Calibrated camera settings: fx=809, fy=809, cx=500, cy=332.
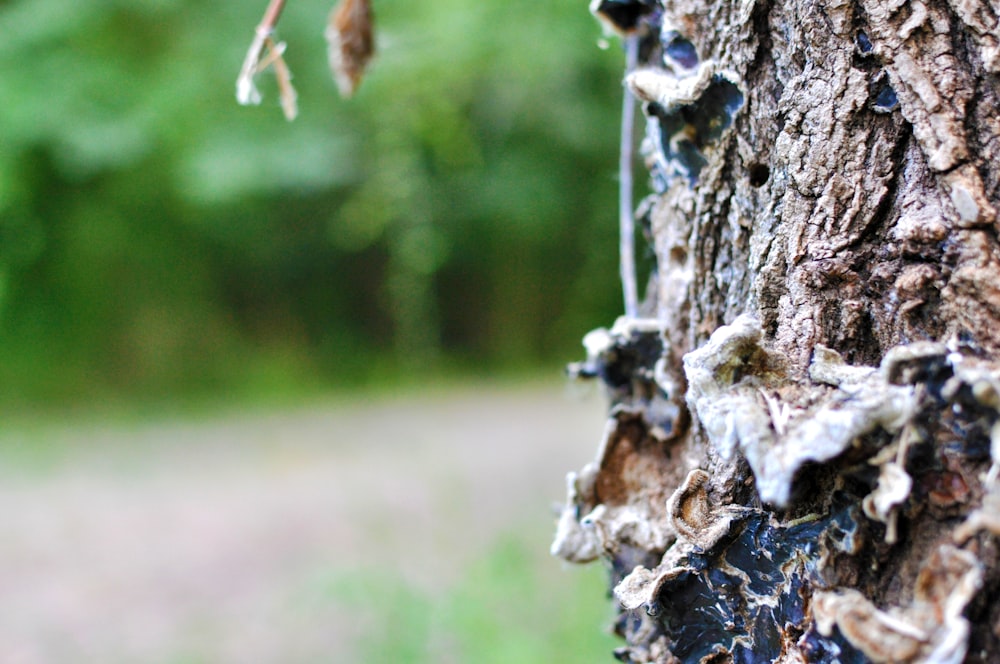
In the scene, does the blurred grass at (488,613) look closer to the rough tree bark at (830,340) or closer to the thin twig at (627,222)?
the thin twig at (627,222)

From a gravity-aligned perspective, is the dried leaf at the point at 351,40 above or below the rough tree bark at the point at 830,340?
above

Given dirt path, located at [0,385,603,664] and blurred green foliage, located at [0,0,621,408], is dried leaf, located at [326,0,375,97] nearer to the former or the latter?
blurred green foliage, located at [0,0,621,408]

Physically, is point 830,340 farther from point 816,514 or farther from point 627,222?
point 627,222

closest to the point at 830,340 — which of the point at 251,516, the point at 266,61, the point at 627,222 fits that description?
the point at 627,222

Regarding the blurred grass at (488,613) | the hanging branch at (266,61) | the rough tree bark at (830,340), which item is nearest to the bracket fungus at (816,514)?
the rough tree bark at (830,340)

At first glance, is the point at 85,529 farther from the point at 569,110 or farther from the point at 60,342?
the point at 569,110
